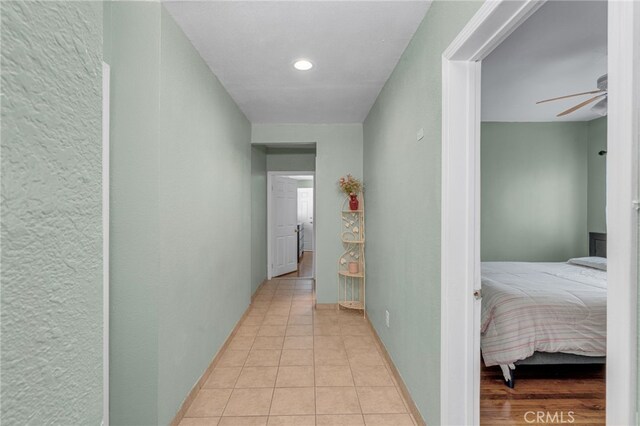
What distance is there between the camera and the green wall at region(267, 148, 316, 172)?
5.65 m

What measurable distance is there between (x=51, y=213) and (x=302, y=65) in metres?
2.51

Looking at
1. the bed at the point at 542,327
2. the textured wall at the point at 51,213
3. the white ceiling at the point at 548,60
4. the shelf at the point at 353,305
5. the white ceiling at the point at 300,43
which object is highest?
the white ceiling at the point at 548,60

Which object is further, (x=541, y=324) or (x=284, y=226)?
(x=284, y=226)

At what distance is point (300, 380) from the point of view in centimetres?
249

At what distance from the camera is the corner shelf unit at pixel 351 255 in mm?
4230

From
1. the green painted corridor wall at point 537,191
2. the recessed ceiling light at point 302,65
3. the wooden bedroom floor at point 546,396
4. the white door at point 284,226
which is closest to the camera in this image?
the wooden bedroom floor at point 546,396

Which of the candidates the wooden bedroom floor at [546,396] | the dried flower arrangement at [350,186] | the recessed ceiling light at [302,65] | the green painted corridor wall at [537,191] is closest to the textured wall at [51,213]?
the recessed ceiling light at [302,65]

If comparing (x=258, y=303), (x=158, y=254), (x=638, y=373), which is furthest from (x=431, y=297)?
(x=258, y=303)

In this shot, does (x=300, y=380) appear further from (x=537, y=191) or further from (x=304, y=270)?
(x=304, y=270)

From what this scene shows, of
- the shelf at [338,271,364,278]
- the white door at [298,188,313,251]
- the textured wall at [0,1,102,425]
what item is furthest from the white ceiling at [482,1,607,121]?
the white door at [298,188,313,251]

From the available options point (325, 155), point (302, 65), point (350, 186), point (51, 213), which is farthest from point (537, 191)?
point (51, 213)

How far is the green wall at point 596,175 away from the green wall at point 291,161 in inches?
160

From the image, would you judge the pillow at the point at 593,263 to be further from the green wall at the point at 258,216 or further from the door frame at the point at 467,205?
the green wall at the point at 258,216

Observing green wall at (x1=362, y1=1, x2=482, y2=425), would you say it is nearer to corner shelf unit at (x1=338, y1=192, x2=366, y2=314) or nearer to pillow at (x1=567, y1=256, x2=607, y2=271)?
corner shelf unit at (x1=338, y1=192, x2=366, y2=314)
